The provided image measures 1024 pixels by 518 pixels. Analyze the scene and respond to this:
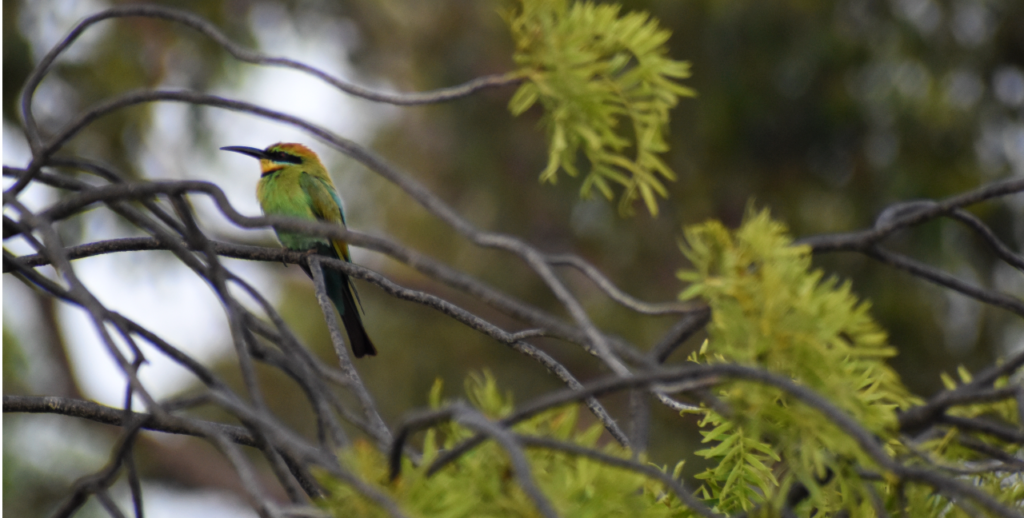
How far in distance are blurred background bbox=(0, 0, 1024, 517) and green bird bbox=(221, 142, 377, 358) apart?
1.75 metres

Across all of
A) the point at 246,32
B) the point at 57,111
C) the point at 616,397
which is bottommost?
the point at 616,397

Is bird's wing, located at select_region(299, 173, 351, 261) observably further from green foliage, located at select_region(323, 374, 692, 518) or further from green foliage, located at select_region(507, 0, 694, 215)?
green foliage, located at select_region(323, 374, 692, 518)

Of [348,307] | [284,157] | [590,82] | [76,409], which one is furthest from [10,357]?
[590,82]

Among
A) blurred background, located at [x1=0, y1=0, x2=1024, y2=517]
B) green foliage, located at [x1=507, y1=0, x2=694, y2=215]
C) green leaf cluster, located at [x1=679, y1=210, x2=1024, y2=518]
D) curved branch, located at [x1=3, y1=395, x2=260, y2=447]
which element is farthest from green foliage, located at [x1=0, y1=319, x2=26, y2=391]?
green leaf cluster, located at [x1=679, y1=210, x2=1024, y2=518]

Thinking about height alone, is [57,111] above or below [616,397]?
above

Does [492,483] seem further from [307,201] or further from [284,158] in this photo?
[284,158]

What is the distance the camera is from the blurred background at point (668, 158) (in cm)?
561

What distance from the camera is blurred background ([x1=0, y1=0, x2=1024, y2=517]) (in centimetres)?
561

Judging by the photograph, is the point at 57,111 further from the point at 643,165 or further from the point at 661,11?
the point at 643,165

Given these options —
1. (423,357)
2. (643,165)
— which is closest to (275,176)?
(643,165)

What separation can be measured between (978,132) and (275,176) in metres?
4.69

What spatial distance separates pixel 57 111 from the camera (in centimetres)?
562

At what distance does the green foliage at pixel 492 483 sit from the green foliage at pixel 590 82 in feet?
0.93

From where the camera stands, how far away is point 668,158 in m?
5.88
